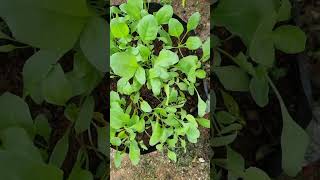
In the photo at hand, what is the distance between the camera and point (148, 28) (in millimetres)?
729

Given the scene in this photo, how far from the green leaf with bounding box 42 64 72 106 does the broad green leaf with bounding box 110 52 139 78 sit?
137 millimetres

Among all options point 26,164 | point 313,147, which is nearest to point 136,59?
point 26,164

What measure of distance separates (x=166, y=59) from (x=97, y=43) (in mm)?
126

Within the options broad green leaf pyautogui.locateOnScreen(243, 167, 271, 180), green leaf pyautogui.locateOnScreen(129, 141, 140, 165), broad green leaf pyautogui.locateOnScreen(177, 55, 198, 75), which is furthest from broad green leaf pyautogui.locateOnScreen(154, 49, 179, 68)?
broad green leaf pyautogui.locateOnScreen(243, 167, 271, 180)

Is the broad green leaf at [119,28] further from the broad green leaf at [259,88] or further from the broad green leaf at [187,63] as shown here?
the broad green leaf at [259,88]

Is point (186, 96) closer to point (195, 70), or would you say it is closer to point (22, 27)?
point (195, 70)

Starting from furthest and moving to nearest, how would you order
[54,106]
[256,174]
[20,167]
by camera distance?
[54,106], [256,174], [20,167]

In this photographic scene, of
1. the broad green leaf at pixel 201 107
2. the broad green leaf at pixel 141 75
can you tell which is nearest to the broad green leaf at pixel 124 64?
the broad green leaf at pixel 141 75

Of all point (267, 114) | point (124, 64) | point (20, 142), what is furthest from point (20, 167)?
point (267, 114)

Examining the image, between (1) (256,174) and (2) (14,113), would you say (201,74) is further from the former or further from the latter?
(2) (14,113)

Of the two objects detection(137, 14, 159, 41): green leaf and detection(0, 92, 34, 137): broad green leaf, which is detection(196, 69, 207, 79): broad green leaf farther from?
detection(0, 92, 34, 137): broad green leaf

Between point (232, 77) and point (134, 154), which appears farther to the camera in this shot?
point (232, 77)

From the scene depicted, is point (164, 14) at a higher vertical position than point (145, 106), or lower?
higher

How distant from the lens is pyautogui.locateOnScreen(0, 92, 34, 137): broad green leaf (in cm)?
83
